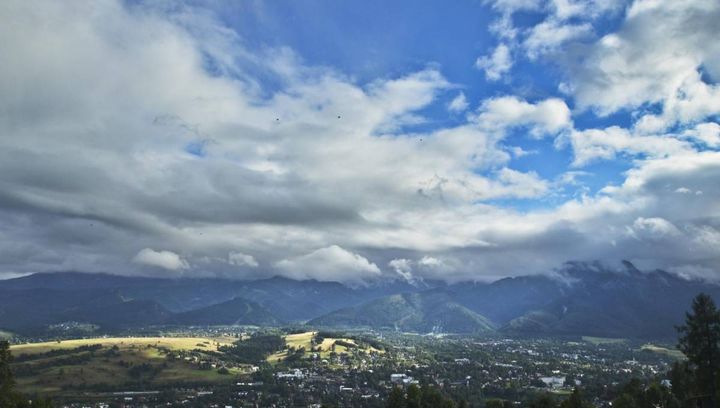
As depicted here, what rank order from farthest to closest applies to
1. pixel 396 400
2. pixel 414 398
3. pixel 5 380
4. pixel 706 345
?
pixel 414 398, pixel 396 400, pixel 5 380, pixel 706 345

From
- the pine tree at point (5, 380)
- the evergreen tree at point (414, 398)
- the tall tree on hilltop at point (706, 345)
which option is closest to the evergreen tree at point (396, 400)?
the evergreen tree at point (414, 398)

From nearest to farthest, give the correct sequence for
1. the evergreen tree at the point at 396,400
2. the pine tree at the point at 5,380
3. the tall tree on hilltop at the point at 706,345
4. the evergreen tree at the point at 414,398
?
the tall tree on hilltop at the point at 706,345 < the pine tree at the point at 5,380 < the evergreen tree at the point at 396,400 < the evergreen tree at the point at 414,398

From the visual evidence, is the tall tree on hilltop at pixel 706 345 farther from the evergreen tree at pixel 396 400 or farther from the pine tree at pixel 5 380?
the pine tree at pixel 5 380

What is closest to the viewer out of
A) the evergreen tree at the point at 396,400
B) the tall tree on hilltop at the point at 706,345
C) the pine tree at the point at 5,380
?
the tall tree on hilltop at the point at 706,345

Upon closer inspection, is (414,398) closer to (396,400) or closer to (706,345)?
(396,400)

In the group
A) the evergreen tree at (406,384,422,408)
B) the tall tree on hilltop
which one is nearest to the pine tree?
the evergreen tree at (406,384,422,408)

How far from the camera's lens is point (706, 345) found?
6412cm

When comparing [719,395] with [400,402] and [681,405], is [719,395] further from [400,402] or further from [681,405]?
[400,402]

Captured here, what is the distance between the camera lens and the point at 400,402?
89688 mm

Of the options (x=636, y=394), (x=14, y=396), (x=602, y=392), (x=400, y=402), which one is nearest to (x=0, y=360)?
(x=14, y=396)

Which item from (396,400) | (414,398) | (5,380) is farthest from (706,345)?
(5,380)

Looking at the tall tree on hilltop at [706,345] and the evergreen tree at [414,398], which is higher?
the tall tree on hilltop at [706,345]

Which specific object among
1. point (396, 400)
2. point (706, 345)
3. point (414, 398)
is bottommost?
point (396, 400)

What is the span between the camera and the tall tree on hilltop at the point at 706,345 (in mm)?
63469
